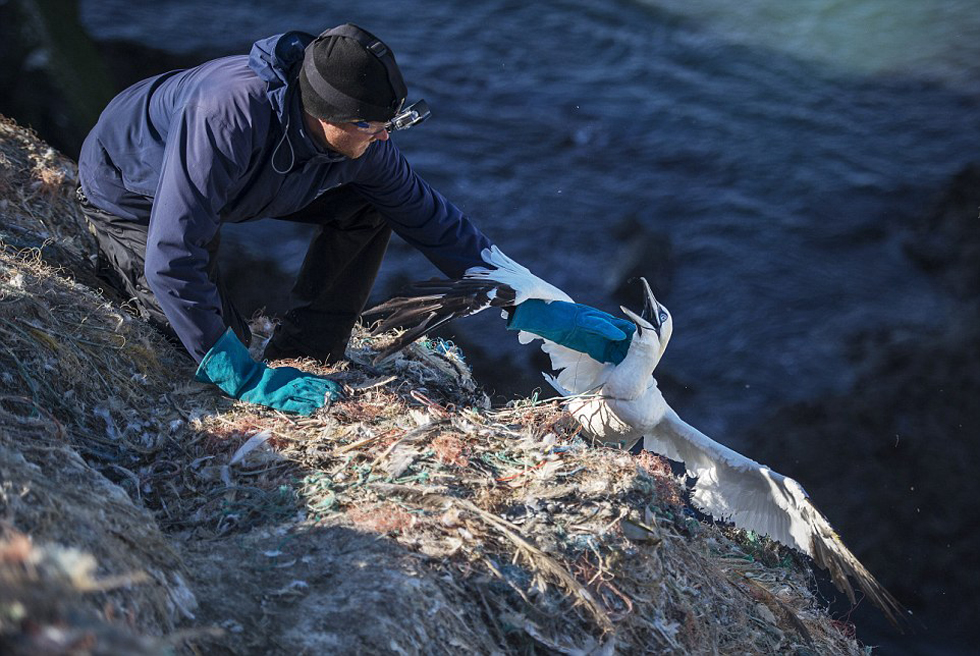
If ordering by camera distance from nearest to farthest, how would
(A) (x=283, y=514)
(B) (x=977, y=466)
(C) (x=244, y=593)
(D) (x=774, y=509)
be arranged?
1. (C) (x=244, y=593)
2. (A) (x=283, y=514)
3. (D) (x=774, y=509)
4. (B) (x=977, y=466)

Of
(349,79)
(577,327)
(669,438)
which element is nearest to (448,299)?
(577,327)

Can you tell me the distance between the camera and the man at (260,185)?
292 centimetres

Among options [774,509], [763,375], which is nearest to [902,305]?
[763,375]

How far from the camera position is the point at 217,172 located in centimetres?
294

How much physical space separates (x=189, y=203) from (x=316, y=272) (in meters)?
1.11

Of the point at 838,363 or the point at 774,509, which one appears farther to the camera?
the point at 838,363

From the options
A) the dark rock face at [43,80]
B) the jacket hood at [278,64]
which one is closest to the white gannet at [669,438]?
the jacket hood at [278,64]

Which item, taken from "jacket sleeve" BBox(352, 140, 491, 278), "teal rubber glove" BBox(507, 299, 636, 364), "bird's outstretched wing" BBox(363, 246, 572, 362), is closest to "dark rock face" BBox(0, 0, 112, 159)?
"jacket sleeve" BBox(352, 140, 491, 278)

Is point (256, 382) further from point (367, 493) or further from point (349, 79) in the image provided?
point (349, 79)

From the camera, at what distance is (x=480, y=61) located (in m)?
8.22

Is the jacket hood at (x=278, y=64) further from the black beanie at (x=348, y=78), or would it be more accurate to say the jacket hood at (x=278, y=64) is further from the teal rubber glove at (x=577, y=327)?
the teal rubber glove at (x=577, y=327)

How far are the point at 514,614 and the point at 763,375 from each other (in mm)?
4907

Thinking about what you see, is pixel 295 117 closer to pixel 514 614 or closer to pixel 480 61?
pixel 514 614

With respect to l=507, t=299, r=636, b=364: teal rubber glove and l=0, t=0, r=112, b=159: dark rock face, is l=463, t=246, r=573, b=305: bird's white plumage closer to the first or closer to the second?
l=507, t=299, r=636, b=364: teal rubber glove
